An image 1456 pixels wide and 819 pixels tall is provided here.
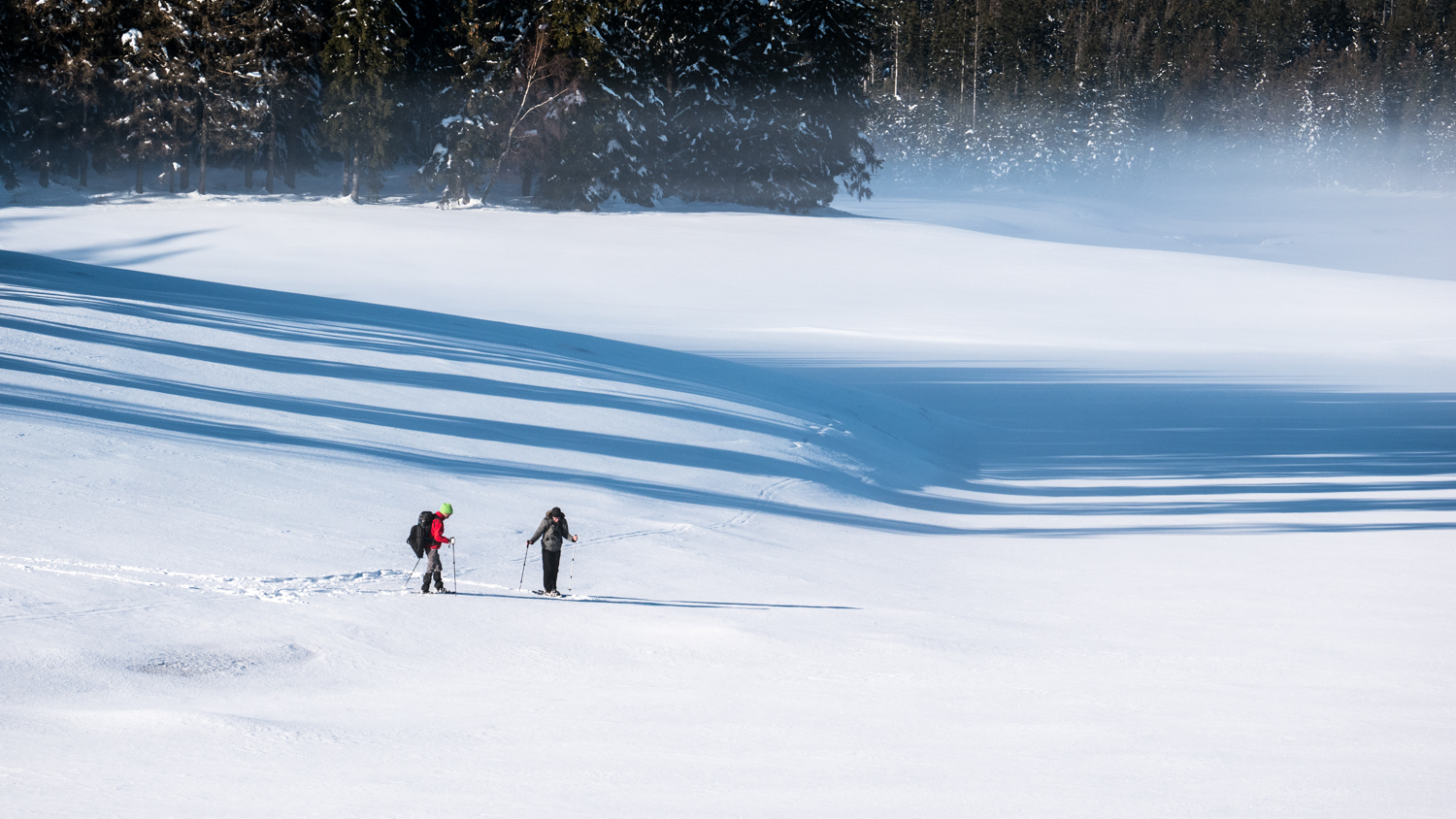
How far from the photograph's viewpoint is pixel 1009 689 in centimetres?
670

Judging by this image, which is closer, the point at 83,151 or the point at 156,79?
the point at 156,79

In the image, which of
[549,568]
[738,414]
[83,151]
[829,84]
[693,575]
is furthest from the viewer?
[829,84]

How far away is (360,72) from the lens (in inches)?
1551

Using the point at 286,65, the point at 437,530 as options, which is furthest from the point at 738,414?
the point at 286,65

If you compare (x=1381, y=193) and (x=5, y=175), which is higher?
(x=1381, y=193)

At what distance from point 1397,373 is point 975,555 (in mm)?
17339

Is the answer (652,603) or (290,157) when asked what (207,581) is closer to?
(652,603)

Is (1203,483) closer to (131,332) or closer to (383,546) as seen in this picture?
(383,546)

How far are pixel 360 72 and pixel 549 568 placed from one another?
34781 mm

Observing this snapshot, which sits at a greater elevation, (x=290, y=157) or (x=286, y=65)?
(x=286, y=65)

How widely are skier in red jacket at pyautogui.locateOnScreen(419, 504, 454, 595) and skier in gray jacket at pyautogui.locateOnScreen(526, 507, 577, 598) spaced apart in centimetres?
51

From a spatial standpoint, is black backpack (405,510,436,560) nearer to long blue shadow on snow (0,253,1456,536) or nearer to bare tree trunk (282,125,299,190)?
long blue shadow on snow (0,253,1456,536)

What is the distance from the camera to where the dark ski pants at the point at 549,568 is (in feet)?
26.0

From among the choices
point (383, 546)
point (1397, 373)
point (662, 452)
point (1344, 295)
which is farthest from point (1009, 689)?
point (1344, 295)
